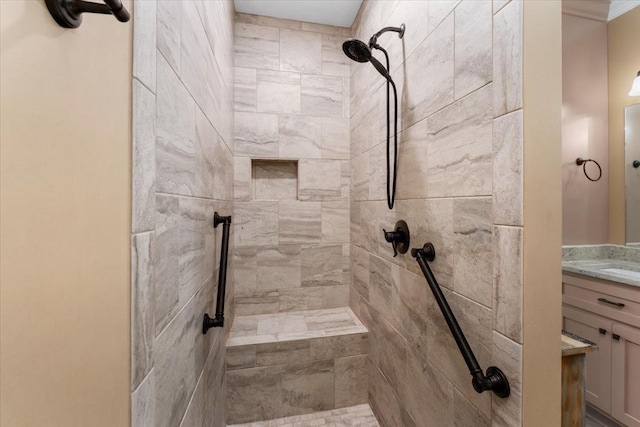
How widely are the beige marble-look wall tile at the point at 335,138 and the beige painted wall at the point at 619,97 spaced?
2.04m

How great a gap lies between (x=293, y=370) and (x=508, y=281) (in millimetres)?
1472

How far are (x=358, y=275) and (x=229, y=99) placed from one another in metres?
1.55

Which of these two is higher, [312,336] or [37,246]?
[37,246]

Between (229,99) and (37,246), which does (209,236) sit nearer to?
(37,246)

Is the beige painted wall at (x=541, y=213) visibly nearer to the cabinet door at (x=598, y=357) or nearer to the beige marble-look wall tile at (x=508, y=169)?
the beige marble-look wall tile at (x=508, y=169)

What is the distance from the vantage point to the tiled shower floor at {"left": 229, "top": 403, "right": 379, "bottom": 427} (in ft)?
5.32

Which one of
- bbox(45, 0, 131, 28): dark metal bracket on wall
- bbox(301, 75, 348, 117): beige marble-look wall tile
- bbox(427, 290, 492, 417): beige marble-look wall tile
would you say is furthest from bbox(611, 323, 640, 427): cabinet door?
bbox(45, 0, 131, 28): dark metal bracket on wall

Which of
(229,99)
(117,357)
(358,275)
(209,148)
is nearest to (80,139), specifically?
(117,357)

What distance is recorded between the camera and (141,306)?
0.53 metres

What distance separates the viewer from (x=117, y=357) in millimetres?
460

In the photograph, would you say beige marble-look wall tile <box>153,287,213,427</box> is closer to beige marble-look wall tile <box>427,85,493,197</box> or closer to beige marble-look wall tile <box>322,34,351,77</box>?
beige marble-look wall tile <box>427,85,493,197</box>

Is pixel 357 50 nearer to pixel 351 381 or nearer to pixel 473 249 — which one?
pixel 473 249

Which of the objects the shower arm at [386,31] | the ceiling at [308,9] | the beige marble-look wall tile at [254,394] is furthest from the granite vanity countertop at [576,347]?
the ceiling at [308,9]

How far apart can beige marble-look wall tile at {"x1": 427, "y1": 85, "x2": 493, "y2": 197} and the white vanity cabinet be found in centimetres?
152
